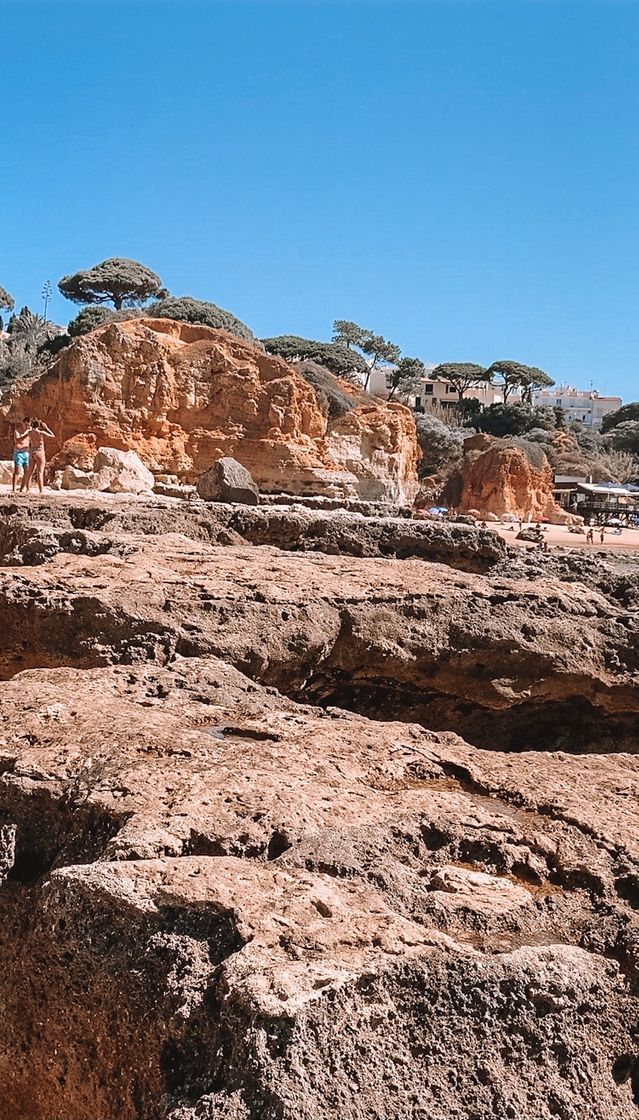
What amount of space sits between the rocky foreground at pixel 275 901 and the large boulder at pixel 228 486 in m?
6.70

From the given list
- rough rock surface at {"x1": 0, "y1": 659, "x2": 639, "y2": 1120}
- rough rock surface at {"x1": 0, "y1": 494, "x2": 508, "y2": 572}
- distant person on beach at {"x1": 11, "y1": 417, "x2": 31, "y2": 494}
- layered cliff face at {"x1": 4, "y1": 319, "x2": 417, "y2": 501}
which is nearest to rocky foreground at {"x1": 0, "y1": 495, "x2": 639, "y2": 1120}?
rough rock surface at {"x1": 0, "y1": 659, "x2": 639, "y2": 1120}

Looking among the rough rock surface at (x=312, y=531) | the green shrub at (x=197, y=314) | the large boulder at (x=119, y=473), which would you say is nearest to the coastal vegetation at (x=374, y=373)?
the green shrub at (x=197, y=314)

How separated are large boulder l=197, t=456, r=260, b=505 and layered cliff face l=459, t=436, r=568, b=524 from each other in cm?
2556

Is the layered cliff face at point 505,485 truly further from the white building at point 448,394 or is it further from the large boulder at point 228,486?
the white building at point 448,394

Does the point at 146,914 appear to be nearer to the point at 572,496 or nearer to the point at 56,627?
the point at 56,627

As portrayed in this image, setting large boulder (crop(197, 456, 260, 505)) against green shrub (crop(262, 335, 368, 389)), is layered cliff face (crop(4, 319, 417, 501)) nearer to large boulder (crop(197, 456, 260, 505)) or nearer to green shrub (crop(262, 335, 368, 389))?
large boulder (crop(197, 456, 260, 505))

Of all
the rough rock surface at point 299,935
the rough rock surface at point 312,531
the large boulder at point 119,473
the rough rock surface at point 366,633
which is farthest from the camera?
the large boulder at point 119,473

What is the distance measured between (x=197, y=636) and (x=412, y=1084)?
2.33 meters

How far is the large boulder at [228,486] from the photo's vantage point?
34.8 feet

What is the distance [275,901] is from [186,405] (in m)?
23.9

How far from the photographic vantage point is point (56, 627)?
12.8 ft

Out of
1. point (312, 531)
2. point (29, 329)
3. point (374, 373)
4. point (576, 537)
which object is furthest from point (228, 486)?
point (374, 373)

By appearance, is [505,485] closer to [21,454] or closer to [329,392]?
[329,392]

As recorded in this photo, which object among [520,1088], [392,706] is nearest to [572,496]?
[392,706]
